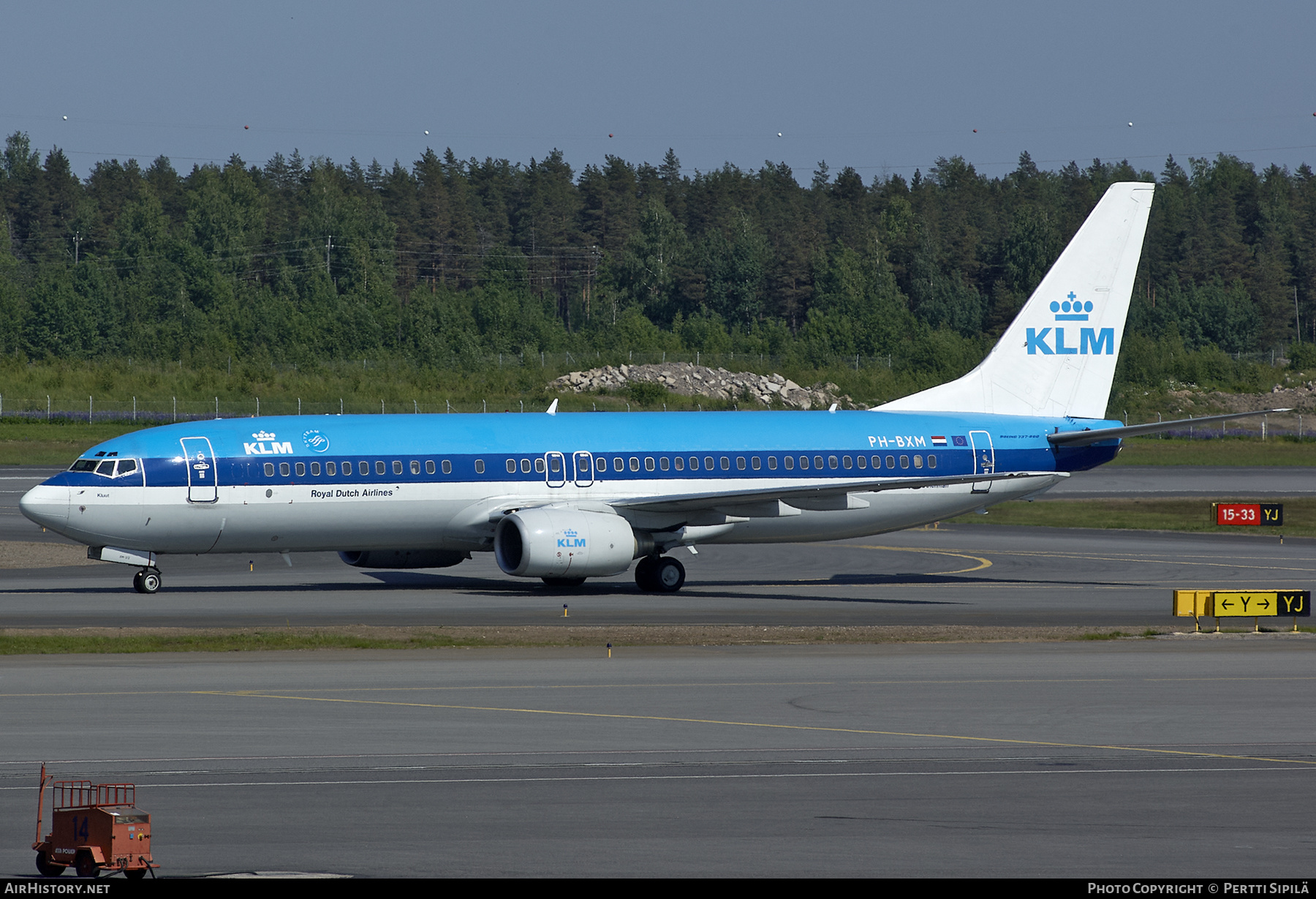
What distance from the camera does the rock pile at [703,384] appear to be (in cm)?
11725

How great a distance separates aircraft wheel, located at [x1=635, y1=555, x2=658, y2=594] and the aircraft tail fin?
9758 millimetres

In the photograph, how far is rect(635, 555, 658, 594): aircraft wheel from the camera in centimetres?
4084

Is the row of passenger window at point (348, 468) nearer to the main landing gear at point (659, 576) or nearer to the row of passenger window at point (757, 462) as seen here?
the row of passenger window at point (757, 462)

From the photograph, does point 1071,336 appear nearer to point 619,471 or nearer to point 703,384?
point 619,471

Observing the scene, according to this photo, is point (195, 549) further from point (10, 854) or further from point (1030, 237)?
point (1030, 237)

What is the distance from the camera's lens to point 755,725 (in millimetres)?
21875

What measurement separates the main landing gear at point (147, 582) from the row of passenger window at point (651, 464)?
406 centimetres

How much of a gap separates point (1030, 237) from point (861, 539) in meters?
132

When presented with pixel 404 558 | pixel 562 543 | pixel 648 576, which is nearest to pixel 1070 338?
pixel 648 576

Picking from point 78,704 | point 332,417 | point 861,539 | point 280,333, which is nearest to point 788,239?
point 280,333

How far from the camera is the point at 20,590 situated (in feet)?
130

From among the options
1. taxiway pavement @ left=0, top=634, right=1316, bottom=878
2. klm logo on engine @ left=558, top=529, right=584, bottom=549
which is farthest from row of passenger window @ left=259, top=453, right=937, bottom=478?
taxiway pavement @ left=0, top=634, right=1316, bottom=878

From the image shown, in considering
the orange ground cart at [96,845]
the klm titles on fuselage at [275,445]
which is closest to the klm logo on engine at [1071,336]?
the klm titles on fuselage at [275,445]

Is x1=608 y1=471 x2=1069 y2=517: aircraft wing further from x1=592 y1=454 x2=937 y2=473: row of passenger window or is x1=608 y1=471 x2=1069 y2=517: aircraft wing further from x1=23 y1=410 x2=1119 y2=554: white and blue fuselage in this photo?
x1=592 y1=454 x2=937 y2=473: row of passenger window
